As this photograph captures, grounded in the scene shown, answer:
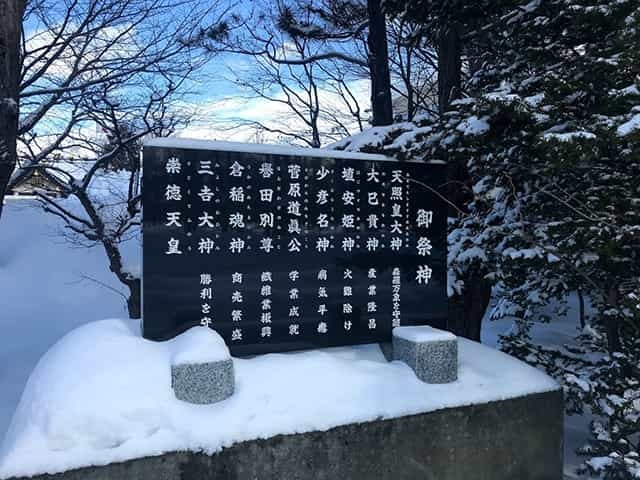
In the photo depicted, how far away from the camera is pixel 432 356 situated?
316cm

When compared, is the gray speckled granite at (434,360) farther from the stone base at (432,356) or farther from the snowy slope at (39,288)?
the snowy slope at (39,288)

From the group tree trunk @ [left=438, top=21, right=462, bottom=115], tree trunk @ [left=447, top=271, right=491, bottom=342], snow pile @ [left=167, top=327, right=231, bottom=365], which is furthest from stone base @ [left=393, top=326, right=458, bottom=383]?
tree trunk @ [left=438, top=21, right=462, bottom=115]

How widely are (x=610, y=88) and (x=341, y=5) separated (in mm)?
4949

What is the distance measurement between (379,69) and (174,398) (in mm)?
5251

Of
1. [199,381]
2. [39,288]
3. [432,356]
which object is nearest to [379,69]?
[432,356]

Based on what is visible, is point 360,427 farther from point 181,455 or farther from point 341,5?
point 341,5

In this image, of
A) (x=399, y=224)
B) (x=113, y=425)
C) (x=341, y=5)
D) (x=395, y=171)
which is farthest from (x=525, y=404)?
(x=341, y=5)

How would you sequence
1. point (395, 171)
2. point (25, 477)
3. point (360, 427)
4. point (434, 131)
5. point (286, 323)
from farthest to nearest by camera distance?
point (434, 131), point (395, 171), point (286, 323), point (360, 427), point (25, 477)

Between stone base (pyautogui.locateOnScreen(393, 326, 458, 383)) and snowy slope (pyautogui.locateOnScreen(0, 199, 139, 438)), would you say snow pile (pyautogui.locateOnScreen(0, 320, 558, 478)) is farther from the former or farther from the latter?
snowy slope (pyautogui.locateOnScreen(0, 199, 139, 438))

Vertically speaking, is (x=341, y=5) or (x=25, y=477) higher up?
(x=341, y=5)

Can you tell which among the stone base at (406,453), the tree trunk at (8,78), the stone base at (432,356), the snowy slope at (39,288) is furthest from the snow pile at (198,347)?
the snowy slope at (39,288)

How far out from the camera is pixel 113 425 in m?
2.39

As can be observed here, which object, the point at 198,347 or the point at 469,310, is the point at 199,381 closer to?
the point at 198,347

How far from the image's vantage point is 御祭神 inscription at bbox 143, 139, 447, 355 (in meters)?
2.95
